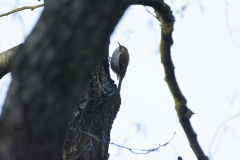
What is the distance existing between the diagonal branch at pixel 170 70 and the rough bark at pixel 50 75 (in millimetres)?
1238

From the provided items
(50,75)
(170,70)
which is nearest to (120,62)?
(170,70)

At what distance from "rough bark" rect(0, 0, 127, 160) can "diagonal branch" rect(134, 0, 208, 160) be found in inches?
48.8

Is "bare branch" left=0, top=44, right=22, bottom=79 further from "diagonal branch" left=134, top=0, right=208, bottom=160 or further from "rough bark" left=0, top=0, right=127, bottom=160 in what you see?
"rough bark" left=0, top=0, right=127, bottom=160

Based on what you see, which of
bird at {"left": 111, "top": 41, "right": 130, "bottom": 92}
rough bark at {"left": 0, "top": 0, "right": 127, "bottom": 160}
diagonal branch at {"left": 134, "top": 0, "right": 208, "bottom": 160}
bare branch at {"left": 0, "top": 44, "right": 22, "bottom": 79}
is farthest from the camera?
bird at {"left": 111, "top": 41, "right": 130, "bottom": 92}

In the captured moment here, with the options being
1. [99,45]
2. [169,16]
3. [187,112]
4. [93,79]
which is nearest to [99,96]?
[93,79]

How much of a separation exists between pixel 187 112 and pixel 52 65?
139 centimetres

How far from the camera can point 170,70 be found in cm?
304

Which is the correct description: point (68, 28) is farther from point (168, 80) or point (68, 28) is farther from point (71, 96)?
point (168, 80)

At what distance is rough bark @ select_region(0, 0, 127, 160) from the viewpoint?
5.15 feet

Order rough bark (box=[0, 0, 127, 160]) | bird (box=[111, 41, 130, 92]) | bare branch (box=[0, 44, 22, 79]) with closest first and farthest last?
rough bark (box=[0, 0, 127, 160]) < bare branch (box=[0, 44, 22, 79]) < bird (box=[111, 41, 130, 92])

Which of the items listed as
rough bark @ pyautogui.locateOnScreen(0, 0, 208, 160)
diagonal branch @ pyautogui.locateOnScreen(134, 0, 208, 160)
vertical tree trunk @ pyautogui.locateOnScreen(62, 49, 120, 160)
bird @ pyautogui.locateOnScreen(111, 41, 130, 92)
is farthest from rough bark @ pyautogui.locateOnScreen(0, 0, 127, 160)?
bird @ pyautogui.locateOnScreen(111, 41, 130, 92)

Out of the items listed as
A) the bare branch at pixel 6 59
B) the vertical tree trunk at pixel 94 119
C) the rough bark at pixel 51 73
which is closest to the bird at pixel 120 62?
the vertical tree trunk at pixel 94 119

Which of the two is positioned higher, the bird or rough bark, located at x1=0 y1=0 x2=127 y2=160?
the bird

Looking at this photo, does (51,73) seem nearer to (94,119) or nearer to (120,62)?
(94,119)
